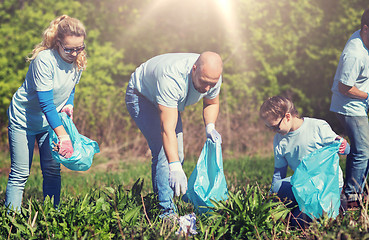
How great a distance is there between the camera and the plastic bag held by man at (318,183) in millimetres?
3141

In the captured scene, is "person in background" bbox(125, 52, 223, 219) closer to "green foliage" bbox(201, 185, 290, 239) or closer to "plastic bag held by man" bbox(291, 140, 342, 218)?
"green foliage" bbox(201, 185, 290, 239)

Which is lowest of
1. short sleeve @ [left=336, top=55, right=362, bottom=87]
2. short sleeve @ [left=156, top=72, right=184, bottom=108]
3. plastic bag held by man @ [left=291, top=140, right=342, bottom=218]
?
plastic bag held by man @ [left=291, top=140, right=342, bottom=218]

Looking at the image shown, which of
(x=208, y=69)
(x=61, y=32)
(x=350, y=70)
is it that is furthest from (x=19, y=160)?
(x=350, y=70)

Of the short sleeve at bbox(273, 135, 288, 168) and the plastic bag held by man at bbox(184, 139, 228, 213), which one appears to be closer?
the plastic bag held by man at bbox(184, 139, 228, 213)

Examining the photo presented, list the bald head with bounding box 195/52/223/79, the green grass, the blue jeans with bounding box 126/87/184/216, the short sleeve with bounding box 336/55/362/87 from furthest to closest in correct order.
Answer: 1. the short sleeve with bounding box 336/55/362/87
2. the blue jeans with bounding box 126/87/184/216
3. the bald head with bounding box 195/52/223/79
4. the green grass

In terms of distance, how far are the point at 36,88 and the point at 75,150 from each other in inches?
21.7

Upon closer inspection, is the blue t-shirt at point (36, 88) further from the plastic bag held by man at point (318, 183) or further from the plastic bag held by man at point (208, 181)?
the plastic bag held by man at point (318, 183)

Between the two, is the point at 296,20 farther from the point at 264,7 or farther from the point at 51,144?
the point at 51,144

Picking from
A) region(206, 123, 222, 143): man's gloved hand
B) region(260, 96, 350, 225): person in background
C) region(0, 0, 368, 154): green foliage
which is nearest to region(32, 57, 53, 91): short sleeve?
region(206, 123, 222, 143): man's gloved hand

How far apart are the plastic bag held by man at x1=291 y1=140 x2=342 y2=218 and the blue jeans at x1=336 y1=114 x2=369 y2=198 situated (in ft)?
2.69

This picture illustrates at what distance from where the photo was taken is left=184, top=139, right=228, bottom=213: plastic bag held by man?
3.26m

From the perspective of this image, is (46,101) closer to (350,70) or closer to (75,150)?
(75,150)

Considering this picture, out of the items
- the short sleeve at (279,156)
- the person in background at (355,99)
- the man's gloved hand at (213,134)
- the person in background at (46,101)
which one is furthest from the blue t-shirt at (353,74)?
the person in background at (46,101)

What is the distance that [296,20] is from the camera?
28.4 feet
